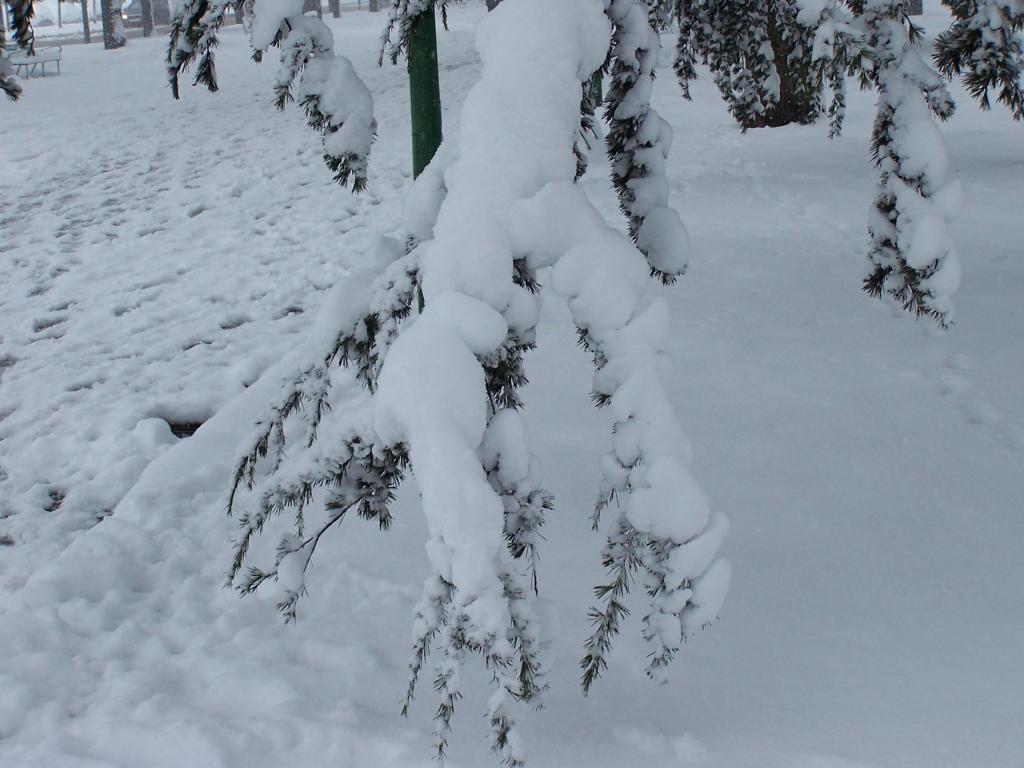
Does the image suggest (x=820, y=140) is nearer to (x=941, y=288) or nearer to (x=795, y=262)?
(x=795, y=262)

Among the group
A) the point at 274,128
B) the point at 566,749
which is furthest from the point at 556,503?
the point at 274,128

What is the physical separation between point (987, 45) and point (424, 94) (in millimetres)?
2905

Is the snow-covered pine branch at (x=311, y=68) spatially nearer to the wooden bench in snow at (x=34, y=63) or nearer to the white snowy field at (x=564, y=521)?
the white snowy field at (x=564, y=521)

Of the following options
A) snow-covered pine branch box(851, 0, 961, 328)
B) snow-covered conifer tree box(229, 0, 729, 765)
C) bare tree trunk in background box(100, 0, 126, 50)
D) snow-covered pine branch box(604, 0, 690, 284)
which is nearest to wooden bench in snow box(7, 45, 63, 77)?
bare tree trunk in background box(100, 0, 126, 50)

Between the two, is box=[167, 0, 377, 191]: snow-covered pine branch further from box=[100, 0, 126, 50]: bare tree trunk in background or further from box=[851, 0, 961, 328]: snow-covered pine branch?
box=[100, 0, 126, 50]: bare tree trunk in background

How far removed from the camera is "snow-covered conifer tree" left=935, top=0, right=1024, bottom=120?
171 inches

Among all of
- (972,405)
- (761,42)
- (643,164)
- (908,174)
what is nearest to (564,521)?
(643,164)

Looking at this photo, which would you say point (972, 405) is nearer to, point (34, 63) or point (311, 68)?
point (311, 68)

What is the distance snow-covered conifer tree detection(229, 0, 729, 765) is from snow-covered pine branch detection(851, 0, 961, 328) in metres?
1.11

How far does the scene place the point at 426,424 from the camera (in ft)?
5.16

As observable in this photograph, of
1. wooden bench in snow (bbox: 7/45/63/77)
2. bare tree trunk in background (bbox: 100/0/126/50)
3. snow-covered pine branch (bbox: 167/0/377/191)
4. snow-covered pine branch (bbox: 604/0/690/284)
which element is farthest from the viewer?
bare tree trunk in background (bbox: 100/0/126/50)

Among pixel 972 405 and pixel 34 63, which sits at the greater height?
pixel 34 63

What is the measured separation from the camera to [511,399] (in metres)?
1.78

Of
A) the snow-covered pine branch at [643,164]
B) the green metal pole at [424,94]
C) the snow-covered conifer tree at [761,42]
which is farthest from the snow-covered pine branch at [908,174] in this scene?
the green metal pole at [424,94]
